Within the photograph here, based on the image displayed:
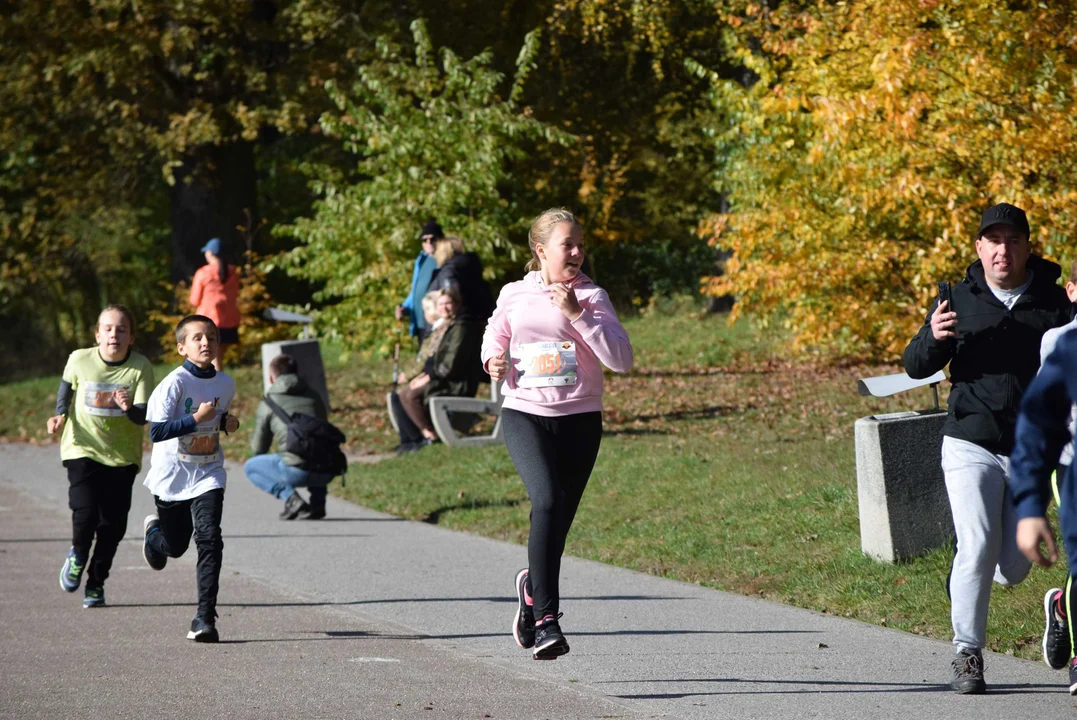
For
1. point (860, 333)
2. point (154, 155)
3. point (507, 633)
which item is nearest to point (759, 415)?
point (860, 333)

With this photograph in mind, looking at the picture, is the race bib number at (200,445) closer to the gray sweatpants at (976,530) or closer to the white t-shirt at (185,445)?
the white t-shirt at (185,445)

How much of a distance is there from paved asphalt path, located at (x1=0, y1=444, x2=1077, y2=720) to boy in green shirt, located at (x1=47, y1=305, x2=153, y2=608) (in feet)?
1.09

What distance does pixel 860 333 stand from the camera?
16.4 metres

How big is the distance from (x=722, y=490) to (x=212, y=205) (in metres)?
16.4

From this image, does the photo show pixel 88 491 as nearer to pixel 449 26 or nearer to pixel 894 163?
pixel 894 163

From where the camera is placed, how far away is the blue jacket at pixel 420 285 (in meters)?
14.5

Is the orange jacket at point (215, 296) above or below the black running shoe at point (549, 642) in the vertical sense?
above

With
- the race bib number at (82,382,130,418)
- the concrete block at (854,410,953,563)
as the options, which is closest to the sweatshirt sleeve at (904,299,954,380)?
the concrete block at (854,410,953,563)

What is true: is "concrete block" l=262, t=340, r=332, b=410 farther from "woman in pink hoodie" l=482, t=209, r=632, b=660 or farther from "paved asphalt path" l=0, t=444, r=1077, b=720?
"woman in pink hoodie" l=482, t=209, r=632, b=660

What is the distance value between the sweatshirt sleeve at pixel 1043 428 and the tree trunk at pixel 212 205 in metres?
21.4

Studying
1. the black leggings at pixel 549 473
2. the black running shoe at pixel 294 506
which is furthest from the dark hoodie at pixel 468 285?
the black leggings at pixel 549 473

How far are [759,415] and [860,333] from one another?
6.80 ft

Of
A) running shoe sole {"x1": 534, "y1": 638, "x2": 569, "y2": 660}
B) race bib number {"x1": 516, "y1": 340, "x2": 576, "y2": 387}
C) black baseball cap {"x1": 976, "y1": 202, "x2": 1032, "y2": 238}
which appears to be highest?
black baseball cap {"x1": 976, "y1": 202, "x2": 1032, "y2": 238}

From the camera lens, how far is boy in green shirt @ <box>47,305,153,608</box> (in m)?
7.96
